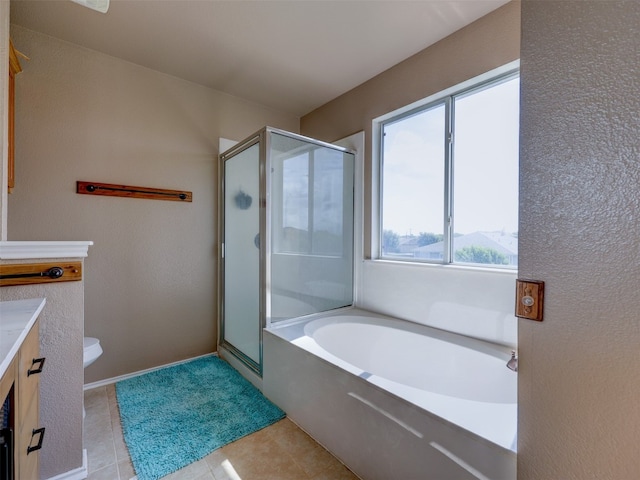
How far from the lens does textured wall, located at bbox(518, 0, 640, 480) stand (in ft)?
2.31

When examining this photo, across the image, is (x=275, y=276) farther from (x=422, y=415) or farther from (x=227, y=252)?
(x=422, y=415)

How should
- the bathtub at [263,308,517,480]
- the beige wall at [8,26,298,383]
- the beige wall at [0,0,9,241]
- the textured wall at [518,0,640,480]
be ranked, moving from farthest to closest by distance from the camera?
1. the beige wall at [8,26,298,383]
2. the beige wall at [0,0,9,241]
3. the bathtub at [263,308,517,480]
4. the textured wall at [518,0,640,480]

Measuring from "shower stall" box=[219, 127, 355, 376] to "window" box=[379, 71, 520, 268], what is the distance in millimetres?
442

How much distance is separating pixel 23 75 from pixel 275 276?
→ 7.21 feet

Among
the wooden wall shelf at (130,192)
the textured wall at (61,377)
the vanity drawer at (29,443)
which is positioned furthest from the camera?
the wooden wall shelf at (130,192)

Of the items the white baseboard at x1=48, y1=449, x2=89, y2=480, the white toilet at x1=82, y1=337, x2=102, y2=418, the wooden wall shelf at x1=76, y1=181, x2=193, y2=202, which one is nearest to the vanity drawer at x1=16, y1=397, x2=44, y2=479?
the white baseboard at x1=48, y1=449, x2=89, y2=480

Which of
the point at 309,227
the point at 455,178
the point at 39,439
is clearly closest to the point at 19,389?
the point at 39,439

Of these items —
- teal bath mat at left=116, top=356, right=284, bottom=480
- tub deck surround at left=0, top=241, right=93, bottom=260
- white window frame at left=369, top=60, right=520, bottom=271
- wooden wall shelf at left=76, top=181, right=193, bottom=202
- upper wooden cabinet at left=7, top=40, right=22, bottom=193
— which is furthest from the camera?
wooden wall shelf at left=76, top=181, right=193, bottom=202

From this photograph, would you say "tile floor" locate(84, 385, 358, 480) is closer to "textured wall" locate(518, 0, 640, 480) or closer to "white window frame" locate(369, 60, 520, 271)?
"textured wall" locate(518, 0, 640, 480)

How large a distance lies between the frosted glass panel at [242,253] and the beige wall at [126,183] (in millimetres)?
216

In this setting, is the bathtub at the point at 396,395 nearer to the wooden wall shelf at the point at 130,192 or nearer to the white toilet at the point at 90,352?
the white toilet at the point at 90,352

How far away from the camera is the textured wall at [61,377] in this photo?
1284mm

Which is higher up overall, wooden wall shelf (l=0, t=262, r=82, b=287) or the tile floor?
wooden wall shelf (l=0, t=262, r=82, b=287)

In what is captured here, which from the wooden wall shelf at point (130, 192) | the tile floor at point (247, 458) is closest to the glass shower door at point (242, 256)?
the wooden wall shelf at point (130, 192)
